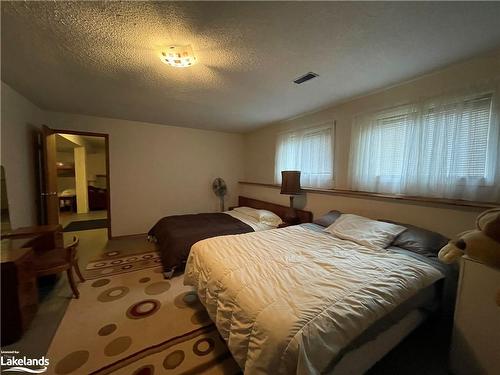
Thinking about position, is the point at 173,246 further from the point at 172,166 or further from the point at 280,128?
the point at 280,128

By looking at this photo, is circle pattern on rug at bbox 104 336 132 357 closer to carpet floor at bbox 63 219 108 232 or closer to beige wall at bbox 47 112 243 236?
beige wall at bbox 47 112 243 236

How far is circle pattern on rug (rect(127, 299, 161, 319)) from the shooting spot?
5.86 ft

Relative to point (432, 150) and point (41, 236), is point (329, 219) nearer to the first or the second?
point (432, 150)

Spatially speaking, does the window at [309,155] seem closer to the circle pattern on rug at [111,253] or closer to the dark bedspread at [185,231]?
the dark bedspread at [185,231]

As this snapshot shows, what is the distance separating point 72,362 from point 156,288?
0.89 m

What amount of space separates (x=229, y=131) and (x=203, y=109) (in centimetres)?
164

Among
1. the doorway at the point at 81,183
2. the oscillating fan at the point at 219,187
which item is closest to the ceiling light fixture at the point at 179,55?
the doorway at the point at 81,183

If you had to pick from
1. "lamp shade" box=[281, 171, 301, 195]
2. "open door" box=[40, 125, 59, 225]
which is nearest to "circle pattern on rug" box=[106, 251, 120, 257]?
"open door" box=[40, 125, 59, 225]

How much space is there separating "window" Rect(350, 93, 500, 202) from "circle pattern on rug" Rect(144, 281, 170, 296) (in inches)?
103

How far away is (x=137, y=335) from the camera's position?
1563 mm

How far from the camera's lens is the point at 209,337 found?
5.16ft

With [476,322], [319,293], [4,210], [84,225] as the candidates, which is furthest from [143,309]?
[84,225]

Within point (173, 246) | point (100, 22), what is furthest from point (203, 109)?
point (173, 246)

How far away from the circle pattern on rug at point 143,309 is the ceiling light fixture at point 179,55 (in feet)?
7.37
